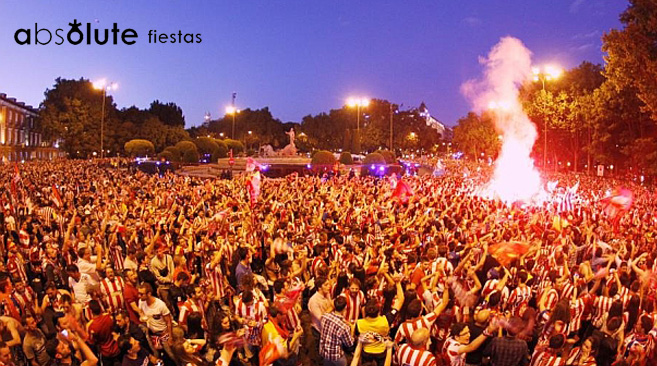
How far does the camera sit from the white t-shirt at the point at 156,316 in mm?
6422

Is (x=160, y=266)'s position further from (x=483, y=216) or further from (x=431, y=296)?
(x=483, y=216)

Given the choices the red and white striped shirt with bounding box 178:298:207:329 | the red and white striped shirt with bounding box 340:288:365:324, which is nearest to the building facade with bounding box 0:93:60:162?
the red and white striped shirt with bounding box 178:298:207:329

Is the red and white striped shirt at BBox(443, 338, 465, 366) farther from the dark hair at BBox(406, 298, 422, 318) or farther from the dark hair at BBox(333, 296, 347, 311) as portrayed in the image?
the dark hair at BBox(333, 296, 347, 311)

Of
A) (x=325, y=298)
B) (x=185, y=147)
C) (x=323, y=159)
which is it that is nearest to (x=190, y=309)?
(x=325, y=298)

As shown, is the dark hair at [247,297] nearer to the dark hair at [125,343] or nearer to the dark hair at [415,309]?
the dark hair at [125,343]

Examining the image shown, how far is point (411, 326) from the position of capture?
5.48m

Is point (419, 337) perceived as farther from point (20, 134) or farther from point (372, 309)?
point (20, 134)

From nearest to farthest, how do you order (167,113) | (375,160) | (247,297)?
(247,297)
(375,160)
(167,113)

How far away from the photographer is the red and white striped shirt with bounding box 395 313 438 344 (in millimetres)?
5461

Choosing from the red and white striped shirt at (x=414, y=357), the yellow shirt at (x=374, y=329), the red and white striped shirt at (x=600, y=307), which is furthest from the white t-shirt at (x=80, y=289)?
the red and white striped shirt at (x=600, y=307)

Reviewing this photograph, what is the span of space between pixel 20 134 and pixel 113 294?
93.3 m

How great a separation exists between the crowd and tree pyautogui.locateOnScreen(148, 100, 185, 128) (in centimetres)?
8453

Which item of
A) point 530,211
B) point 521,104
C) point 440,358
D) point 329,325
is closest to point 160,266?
point 329,325

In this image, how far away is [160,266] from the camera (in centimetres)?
873
